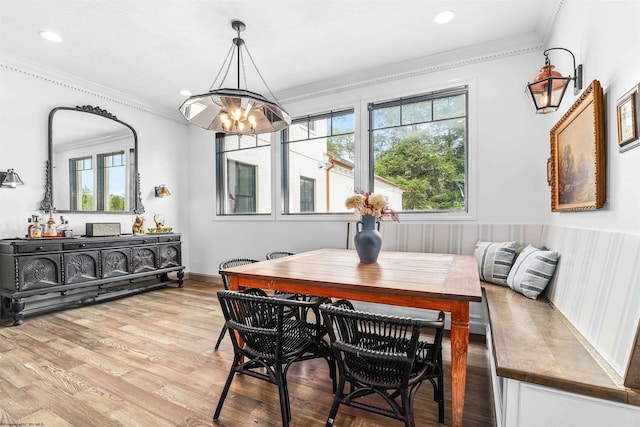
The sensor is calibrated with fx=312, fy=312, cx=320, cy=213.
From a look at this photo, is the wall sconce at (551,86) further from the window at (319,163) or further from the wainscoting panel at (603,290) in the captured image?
the window at (319,163)

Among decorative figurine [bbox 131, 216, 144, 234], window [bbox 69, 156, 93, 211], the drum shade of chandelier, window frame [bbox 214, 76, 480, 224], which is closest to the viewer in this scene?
the drum shade of chandelier

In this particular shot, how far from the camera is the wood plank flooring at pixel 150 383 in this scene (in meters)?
1.78

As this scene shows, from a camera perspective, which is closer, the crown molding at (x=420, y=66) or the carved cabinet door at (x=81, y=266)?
the crown molding at (x=420, y=66)

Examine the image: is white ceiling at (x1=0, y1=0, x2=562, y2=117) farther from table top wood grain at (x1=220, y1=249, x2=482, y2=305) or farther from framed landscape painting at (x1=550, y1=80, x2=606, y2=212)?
table top wood grain at (x1=220, y1=249, x2=482, y2=305)

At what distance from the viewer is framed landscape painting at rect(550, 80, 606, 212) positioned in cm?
174

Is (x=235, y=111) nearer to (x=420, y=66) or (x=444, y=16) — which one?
(x=444, y=16)

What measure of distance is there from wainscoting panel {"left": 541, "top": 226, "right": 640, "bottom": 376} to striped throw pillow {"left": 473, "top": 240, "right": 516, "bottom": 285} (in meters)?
0.63

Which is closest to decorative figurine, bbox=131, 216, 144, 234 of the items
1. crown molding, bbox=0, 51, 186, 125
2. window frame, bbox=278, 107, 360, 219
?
crown molding, bbox=0, 51, 186, 125

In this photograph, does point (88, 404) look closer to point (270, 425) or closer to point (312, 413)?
Answer: point (270, 425)

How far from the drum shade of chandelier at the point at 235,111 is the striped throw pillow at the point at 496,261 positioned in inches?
87.5

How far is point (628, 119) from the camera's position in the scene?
1425 millimetres

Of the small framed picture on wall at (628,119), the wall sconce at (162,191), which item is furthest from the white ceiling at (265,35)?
the small framed picture on wall at (628,119)

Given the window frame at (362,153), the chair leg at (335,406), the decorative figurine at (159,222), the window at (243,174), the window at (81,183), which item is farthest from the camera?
the window at (243,174)

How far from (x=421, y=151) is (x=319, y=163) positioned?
58.5 inches
